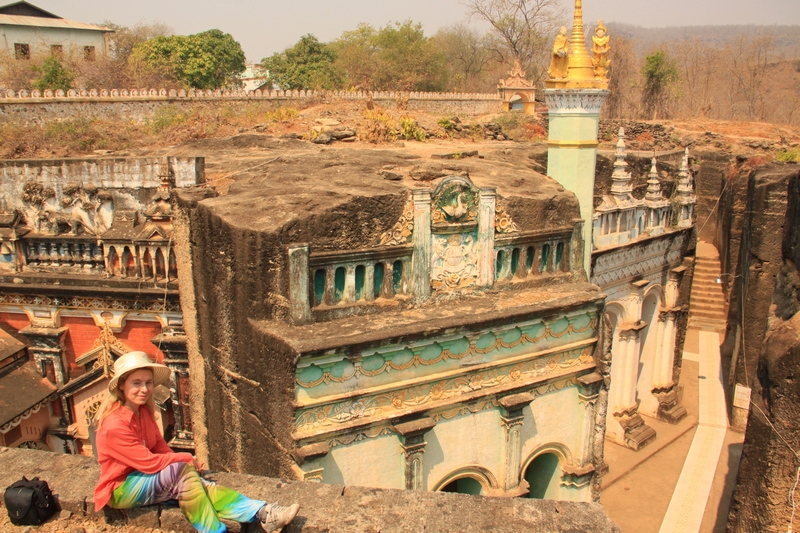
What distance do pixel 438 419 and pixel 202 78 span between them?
3952 centimetres

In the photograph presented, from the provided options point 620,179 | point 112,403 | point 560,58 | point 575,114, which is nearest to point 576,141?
point 575,114

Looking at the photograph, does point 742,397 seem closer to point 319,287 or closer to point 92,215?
point 319,287

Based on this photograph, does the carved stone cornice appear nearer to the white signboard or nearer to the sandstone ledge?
the white signboard

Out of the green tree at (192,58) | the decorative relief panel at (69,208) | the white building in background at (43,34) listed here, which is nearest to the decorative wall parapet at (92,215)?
the decorative relief panel at (69,208)

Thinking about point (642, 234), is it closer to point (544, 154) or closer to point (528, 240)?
point (544, 154)

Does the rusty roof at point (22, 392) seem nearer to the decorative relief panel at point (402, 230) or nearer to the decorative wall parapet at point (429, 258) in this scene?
the decorative wall parapet at point (429, 258)

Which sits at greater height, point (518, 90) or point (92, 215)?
point (518, 90)

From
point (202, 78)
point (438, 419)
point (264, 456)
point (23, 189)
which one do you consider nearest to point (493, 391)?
point (438, 419)

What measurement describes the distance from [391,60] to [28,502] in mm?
38482

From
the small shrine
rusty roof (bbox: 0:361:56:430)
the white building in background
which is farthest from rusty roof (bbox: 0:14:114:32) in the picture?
rusty roof (bbox: 0:361:56:430)

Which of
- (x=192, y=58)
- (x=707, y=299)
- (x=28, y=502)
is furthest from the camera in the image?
(x=192, y=58)

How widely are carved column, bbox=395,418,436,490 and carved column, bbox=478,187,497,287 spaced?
1.87 meters

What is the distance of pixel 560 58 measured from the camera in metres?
10.0

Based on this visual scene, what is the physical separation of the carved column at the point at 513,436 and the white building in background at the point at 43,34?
37372mm
